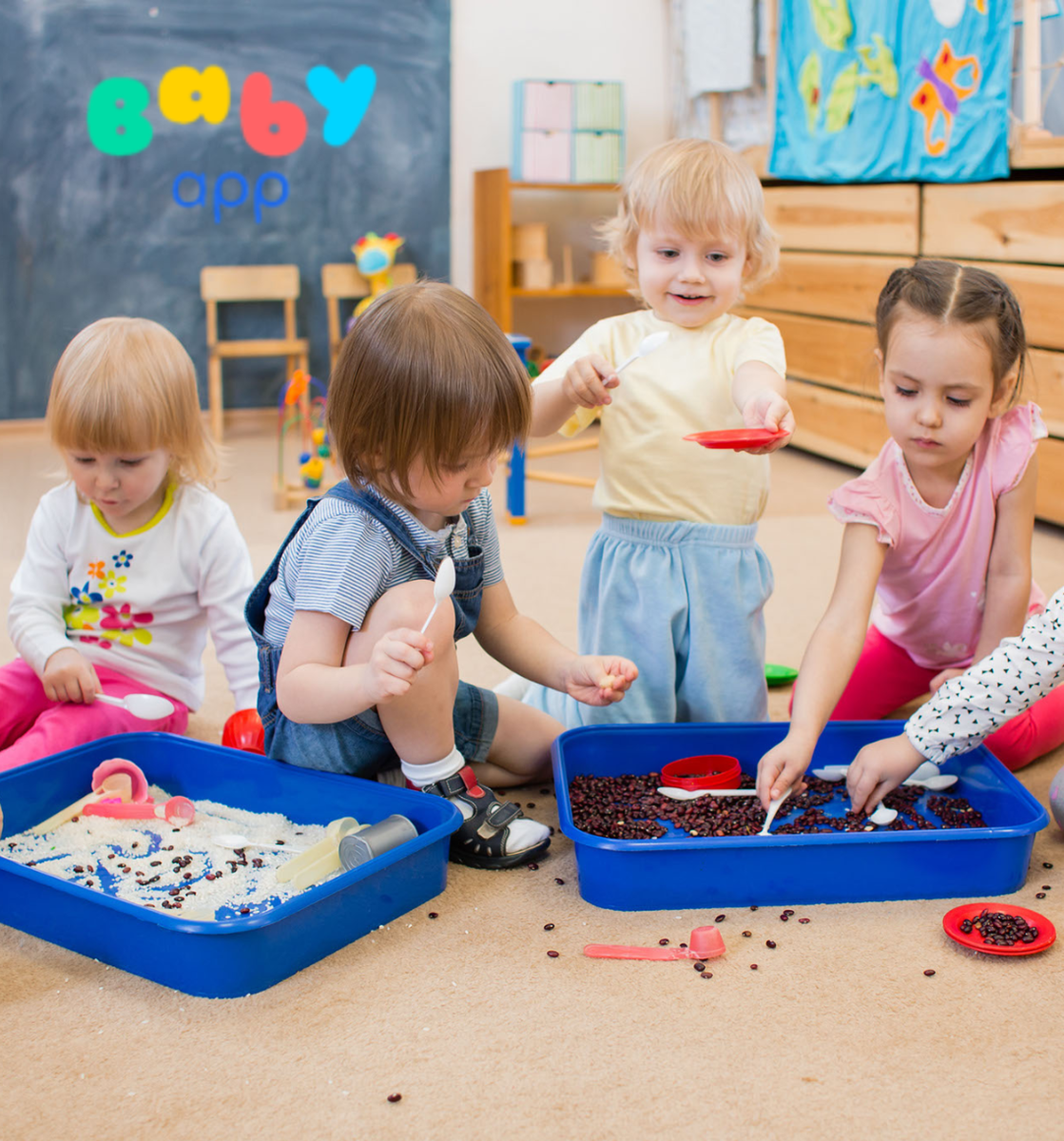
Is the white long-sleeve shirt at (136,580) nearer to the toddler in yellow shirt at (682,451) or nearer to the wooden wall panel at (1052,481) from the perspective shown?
the toddler in yellow shirt at (682,451)

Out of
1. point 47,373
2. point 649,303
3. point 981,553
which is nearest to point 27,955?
point 649,303

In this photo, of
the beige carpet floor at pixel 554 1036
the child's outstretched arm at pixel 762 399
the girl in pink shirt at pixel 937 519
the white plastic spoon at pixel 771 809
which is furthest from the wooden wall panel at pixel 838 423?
the beige carpet floor at pixel 554 1036

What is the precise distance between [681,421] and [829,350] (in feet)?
6.56

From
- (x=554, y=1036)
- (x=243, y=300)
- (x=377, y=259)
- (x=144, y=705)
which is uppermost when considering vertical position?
(x=377, y=259)

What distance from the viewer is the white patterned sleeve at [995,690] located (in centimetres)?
104

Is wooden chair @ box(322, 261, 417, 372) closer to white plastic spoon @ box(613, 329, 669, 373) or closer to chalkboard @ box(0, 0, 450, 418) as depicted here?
chalkboard @ box(0, 0, 450, 418)

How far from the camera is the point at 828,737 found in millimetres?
1237

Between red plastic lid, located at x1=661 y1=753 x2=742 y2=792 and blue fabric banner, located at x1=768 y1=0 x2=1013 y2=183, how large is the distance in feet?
5.87

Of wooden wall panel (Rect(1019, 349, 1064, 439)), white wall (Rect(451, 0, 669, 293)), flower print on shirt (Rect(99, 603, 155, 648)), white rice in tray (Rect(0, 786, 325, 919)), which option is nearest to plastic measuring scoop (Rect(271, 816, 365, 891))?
white rice in tray (Rect(0, 786, 325, 919))

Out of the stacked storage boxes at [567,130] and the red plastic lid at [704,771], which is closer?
A: the red plastic lid at [704,771]

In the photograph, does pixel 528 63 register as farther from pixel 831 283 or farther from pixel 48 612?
pixel 48 612

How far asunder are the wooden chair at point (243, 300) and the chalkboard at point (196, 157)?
0.08 metres

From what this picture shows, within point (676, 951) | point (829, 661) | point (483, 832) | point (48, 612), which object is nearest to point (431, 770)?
point (483, 832)

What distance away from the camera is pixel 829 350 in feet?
10.3
